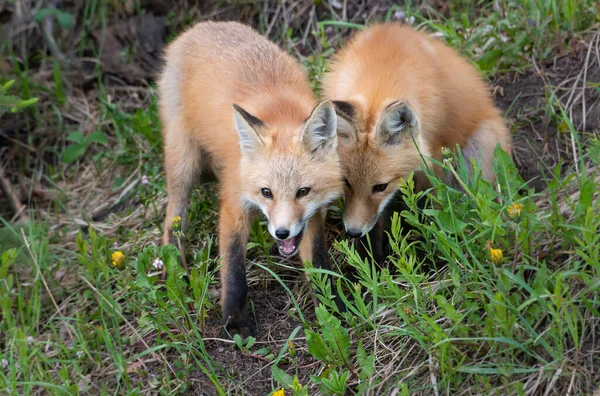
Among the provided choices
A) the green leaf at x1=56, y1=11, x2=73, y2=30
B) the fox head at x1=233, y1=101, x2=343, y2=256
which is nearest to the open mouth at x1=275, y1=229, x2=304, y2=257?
the fox head at x1=233, y1=101, x2=343, y2=256

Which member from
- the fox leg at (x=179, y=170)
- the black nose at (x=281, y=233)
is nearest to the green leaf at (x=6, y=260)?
the fox leg at (x=179, y=170)

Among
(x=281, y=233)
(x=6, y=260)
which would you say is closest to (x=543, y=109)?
(x=281, y=233)

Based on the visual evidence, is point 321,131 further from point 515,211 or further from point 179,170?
point 179,170

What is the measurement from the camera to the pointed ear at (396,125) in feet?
12.3

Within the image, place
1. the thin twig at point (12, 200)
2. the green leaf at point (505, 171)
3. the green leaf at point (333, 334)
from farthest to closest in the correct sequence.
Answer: the thin twig at point (12, 200) → the green leaf at point (505, 171) → the green leaf at point (333, 334)

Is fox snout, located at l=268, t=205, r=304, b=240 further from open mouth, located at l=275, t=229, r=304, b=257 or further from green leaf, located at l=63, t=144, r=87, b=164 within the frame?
green leaf, located at l=63, t=144, r=87, b=164

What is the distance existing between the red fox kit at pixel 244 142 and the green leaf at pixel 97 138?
1152 millimetres

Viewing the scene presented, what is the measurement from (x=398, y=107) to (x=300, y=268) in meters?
1.21

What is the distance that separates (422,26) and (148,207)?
2690mm

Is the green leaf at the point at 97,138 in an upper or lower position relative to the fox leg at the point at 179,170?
lower

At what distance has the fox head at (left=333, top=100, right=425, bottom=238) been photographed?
12.8ft

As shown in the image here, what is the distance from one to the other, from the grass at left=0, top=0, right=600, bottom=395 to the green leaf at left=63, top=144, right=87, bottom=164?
27mm

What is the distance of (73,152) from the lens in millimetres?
6074

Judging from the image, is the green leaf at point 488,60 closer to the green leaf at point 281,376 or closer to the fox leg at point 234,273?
the fox leg at point 234,273
